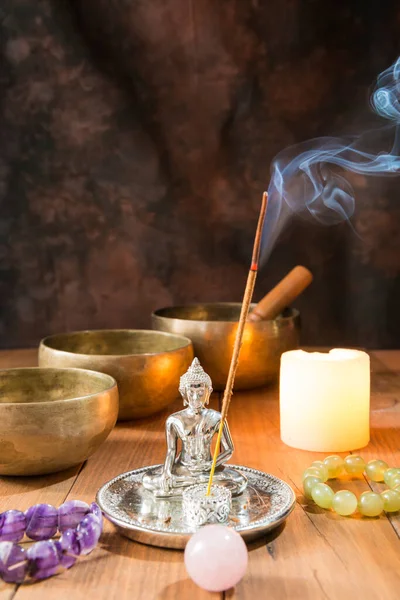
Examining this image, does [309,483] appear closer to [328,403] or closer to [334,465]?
[334,465]

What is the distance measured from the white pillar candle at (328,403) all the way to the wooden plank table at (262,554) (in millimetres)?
25

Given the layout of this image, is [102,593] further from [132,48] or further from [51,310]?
[132,48]

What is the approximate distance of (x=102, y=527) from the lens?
2.56ft

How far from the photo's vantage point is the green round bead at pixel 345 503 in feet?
2.74

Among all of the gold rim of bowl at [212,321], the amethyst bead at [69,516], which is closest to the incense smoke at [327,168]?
the gold rim of bowl at [212,321]

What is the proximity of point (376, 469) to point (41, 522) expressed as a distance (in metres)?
0.41

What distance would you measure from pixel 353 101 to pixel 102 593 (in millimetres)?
1297

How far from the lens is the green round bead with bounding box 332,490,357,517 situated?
2.74ft

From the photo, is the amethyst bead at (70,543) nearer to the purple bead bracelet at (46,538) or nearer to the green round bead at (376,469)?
the purple bead bracelet at (46,538)

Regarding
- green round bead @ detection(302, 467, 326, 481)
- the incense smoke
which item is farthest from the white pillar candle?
the incense smoke

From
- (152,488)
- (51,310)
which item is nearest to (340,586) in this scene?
(152,488)

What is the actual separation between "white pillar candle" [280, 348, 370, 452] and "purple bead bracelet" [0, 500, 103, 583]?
0.38 m

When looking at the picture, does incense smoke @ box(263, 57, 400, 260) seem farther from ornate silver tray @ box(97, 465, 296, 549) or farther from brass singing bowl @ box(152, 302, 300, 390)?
ornate silver tray @ box(97, 465, 296, 549)

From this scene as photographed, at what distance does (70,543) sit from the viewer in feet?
2.39
